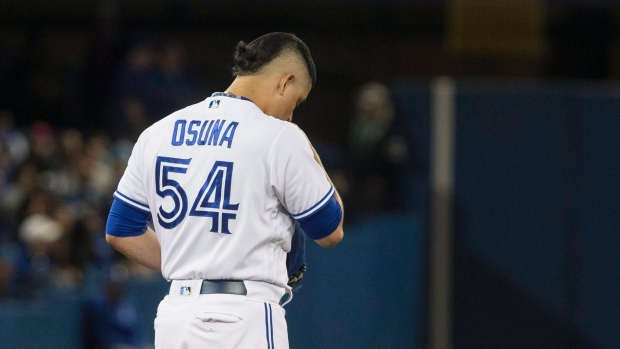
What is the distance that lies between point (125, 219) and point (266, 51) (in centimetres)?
72

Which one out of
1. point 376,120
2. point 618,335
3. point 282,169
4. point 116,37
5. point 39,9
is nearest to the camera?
point 282,169

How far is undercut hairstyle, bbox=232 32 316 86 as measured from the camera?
12.1 feet

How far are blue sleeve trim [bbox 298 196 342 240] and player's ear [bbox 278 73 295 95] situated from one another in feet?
1.26

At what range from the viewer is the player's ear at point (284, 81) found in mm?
3670

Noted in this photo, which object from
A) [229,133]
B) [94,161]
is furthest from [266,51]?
[94,161]

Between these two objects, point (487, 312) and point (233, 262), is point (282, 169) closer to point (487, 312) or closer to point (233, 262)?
point (233, 262)

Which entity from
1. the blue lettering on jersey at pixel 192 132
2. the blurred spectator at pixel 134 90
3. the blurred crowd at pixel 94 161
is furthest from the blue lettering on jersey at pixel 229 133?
the blurred spectator at pixel 134 90

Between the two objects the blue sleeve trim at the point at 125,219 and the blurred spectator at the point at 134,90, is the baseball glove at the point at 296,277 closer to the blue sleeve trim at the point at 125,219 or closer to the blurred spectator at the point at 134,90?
the blue sleeve trim at the point at 125,219

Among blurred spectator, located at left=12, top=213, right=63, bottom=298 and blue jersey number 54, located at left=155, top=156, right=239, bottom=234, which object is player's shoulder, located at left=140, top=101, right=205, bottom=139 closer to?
blue jersey number 54, located at left=155, top=156, right=239, bottom=234

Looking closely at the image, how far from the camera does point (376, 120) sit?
10.5 m

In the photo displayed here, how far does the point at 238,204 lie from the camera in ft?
11.6

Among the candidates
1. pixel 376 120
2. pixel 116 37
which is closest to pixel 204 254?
pixel 376 120

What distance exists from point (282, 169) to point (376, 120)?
23.0ft

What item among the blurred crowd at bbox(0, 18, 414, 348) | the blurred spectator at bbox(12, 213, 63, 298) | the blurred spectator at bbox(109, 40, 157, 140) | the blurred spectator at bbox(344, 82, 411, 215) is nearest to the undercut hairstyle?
Result: the blurred crowd at bbox(0, 18, 414, 348)
